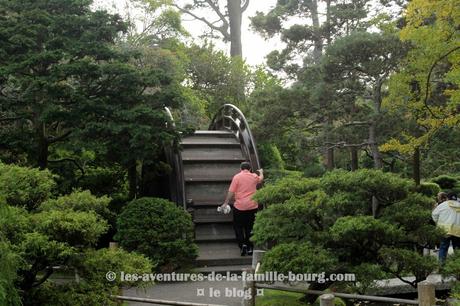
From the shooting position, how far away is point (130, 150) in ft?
35.4

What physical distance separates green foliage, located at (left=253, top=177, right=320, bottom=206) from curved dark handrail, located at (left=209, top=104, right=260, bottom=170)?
195 inches

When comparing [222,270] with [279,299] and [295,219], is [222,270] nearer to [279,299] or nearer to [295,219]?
[279,299]

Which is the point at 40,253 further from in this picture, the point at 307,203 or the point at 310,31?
the point at 310,31

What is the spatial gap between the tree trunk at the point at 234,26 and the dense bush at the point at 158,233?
19.4 metres

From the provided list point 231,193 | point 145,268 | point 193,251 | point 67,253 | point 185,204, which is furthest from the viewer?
Answer: point 185,204

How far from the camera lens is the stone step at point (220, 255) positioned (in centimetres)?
1047

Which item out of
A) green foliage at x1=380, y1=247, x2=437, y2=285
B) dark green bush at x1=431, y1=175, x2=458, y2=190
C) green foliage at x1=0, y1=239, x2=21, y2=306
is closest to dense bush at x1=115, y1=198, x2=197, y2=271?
green foliage at x1=380, y1=247, x2=437, y2=285

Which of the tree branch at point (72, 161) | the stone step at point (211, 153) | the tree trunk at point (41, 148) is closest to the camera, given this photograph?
the tree trunk at point (41, 148)

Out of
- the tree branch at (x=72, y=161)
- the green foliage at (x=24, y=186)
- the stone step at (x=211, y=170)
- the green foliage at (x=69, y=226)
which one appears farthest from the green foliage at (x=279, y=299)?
the tree branch at (x=72, y=161)

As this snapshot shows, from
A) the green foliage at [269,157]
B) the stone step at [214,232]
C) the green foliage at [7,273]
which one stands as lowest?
the stone step at [214,232]

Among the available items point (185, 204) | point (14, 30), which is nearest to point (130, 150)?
point (185, 204)

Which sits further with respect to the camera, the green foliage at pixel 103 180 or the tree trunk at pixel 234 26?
the tree trunk at pixel 234 26

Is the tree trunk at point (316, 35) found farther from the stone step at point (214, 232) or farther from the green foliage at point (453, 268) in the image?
the green foliage at point (453, 268)

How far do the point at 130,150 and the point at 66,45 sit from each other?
2271mm
